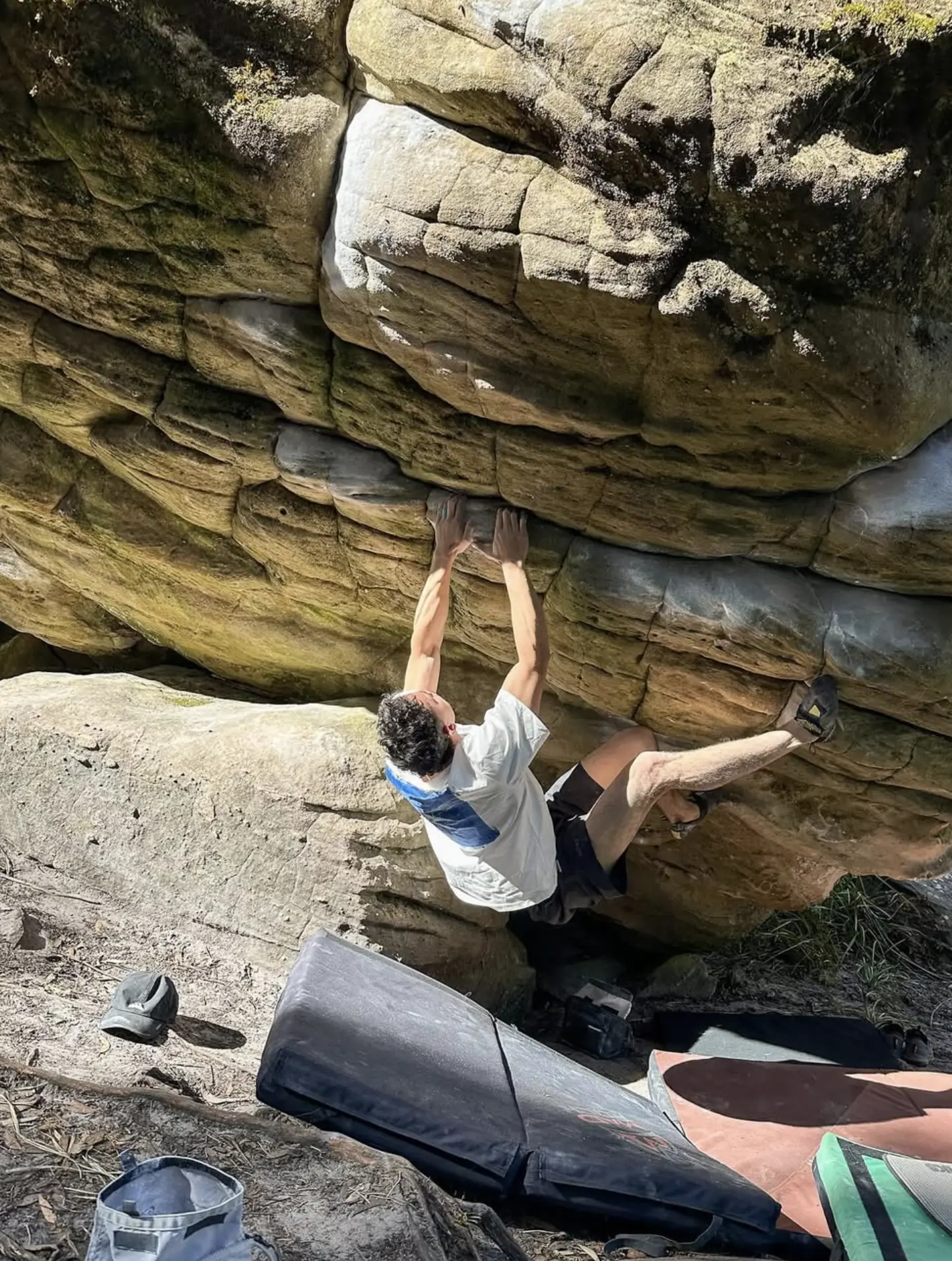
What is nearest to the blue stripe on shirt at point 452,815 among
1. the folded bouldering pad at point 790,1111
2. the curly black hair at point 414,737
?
the curly black hair at point 414,737

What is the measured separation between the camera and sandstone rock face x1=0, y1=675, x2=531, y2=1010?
602 cm

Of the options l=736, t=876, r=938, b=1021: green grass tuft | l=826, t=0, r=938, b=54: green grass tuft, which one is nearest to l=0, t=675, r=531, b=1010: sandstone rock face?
l=736, t=876, r=938, b=1021: green grass tuft

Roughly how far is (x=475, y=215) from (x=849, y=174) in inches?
48.9

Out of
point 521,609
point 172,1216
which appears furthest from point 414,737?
point 172,1216

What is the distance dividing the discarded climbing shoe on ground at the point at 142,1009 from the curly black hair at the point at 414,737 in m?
1.49

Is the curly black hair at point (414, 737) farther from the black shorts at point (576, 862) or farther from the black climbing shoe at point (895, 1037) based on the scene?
the black climbing shoe at point (895, 1037)

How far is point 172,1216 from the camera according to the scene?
9.05 ft

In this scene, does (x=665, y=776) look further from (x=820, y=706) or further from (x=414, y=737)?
(x=414, y=737)

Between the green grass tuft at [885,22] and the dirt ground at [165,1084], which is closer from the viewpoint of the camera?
the dirt ground at [165,1084]

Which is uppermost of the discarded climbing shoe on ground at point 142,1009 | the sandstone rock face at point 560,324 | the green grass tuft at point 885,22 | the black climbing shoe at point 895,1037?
the green grass tuft at point 885,22

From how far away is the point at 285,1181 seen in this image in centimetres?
374

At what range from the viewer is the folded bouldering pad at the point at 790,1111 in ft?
17.0

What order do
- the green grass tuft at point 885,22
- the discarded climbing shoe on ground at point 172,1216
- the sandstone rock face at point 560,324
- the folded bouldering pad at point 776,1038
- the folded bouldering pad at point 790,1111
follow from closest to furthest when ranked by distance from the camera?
1. the discarded climbing shoe on ground at point 172,1216
2. the green grass tuft at point 885,22
3. the sandstone rock face at point 560,324
4. the folded bouldering pad at point 790,1111
5. the folded bouldering pad at point 776,1038

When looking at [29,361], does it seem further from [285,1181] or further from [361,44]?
[285,1181]
